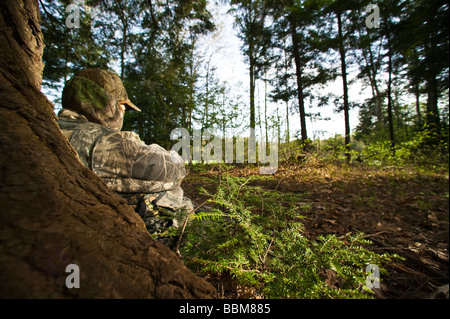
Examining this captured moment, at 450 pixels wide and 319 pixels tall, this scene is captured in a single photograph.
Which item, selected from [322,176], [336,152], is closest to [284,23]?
[336,152]

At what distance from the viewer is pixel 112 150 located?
6.08 feet

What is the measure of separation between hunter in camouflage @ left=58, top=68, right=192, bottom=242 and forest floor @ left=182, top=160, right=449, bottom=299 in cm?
43

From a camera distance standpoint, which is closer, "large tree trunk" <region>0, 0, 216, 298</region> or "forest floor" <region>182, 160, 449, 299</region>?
"large tree trunk" <region>0, 0, 216, 298</region>

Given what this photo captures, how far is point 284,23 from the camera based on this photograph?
29.1 feet

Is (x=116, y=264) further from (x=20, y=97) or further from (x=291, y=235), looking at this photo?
(x=291, y=235)

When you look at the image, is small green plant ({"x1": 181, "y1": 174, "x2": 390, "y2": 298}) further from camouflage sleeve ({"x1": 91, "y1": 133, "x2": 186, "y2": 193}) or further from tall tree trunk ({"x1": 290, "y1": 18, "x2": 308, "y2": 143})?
tall tree trunk ({"x1": 290, "y1": 18, "x2": 308, "y2": 143})

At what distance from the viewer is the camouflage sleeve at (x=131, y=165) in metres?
1.81

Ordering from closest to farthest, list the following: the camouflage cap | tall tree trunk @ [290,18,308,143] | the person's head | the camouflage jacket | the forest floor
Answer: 1. the forest floor
2. the camouflage jacket
3. the person's head
4. the camouflage cap
5. tall tree trunk @ [290,18,308,143]

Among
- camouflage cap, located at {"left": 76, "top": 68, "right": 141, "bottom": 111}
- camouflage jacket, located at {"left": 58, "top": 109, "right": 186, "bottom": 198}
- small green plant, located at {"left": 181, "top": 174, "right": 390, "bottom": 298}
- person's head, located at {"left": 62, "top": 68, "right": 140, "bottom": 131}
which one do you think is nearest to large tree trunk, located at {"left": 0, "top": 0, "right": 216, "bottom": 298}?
small green plant, located at {"left": 181, "top": 174, "right": 390, "bottom": 298}

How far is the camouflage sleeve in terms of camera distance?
1809 millimetres

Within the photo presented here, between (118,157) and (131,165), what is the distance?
160 mm

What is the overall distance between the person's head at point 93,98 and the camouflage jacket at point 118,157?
152 mm

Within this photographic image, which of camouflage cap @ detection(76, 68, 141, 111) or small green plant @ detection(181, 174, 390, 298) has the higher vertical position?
camouflage cap @ detection(76, 68, 141, 111)
